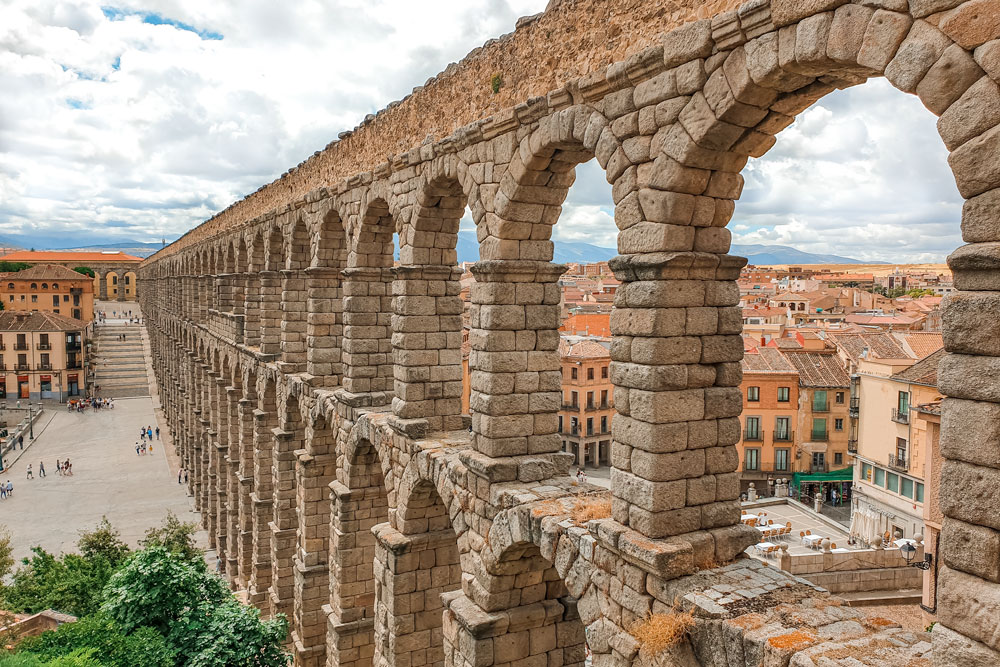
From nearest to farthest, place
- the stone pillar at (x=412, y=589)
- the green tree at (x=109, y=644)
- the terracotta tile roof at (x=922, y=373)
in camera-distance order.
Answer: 1. the stone pillar at (x=412, y=589)
2. the green tree at (x=109, y=644)
3. the terracotta tile roof at (x=922, y=373)

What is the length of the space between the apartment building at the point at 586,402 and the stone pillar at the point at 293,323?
55.5 feet

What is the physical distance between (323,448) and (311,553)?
2.23 meters

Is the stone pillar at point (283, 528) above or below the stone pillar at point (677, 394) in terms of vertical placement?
below

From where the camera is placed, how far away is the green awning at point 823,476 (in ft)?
102

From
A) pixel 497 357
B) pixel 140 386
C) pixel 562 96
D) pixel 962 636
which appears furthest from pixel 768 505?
pixel 140 386

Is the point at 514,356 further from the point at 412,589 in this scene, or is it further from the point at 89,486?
the point at 89,486

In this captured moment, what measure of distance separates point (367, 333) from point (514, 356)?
17.9 feet

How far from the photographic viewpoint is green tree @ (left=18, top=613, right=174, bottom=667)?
12.5 metres

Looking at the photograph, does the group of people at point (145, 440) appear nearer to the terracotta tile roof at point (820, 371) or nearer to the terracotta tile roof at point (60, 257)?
the terracotta tile roof at point (820, 371)

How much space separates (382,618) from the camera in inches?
451

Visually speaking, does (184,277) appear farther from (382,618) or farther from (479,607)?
(479,607)

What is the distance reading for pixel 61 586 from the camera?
1922 centimetres

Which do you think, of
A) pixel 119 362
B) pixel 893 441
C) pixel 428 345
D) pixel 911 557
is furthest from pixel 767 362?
pixel 119 362

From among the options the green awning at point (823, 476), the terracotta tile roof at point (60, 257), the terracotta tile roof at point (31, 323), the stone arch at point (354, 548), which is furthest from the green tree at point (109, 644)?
the terracotta tile roof at point (60, 257)
